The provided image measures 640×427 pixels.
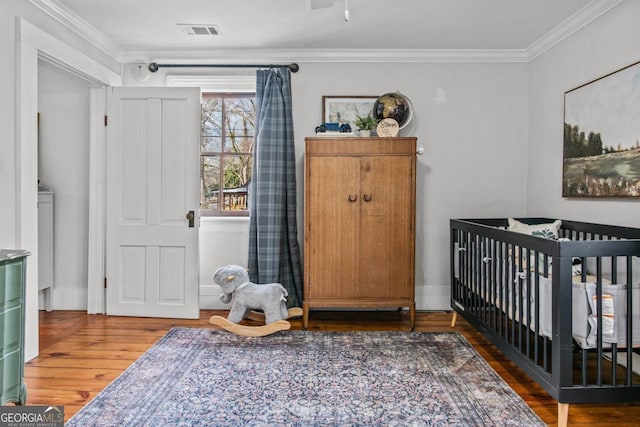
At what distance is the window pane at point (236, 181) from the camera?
4.08 meters

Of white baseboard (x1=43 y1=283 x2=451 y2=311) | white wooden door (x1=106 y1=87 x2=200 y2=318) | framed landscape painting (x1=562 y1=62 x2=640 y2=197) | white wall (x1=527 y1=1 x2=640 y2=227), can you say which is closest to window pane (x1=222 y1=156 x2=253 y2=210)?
white wooden door (x1=106 y1=87 x2=200 y2=318)

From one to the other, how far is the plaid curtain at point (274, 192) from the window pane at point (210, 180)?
460 millimetres

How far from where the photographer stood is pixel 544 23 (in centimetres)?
322

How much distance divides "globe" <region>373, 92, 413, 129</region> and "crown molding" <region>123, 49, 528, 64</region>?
41 cm

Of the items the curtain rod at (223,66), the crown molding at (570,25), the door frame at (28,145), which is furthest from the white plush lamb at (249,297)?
the crown molding at (570,25)

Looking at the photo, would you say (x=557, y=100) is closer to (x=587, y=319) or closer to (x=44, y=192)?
(x=587, y=319)

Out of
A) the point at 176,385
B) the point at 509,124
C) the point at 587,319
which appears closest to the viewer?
the point at 587,319

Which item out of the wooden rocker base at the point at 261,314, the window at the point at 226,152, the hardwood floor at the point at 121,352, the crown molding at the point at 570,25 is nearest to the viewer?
the hardwood floor at the point at 121,352

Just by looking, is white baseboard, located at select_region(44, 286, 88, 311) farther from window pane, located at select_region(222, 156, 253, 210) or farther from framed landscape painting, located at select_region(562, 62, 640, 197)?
framed landscape painting, located at select_region(562, 62, 640, 197)

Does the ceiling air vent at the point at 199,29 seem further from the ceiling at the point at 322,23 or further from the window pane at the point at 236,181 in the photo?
the window pane at the point at 236,181

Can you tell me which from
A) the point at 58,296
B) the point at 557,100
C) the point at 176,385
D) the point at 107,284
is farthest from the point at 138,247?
the point at 557,100

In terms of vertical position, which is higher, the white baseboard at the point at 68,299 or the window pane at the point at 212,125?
the window pane at the point at 212,125

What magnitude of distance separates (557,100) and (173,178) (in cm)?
313

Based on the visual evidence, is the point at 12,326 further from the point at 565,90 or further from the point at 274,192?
the point at 565,90
